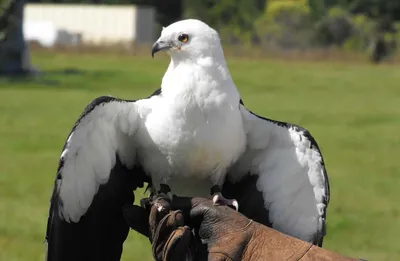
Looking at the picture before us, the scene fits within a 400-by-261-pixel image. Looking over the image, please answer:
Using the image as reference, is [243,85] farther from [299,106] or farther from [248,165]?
[248,165]

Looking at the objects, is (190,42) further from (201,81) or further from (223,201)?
(223,201)

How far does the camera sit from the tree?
27.2m

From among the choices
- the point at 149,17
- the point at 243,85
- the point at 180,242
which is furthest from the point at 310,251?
the point at 149,17

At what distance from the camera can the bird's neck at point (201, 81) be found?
454cm

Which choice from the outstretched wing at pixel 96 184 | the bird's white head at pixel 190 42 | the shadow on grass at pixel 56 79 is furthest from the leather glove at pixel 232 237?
the shadow on grass at pixel 56 79

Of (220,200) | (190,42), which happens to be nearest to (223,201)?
(220,200)

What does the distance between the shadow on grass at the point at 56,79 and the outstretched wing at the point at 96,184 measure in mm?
21882

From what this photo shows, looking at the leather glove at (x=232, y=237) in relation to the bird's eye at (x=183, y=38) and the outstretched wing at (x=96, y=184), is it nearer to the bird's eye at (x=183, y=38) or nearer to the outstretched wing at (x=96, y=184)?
the outstretched wing at (x=96, y=184)

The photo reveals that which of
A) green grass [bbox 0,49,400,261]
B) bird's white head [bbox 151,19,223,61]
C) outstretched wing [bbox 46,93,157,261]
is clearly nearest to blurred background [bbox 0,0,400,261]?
green grass [bbox 0,49,400,261]

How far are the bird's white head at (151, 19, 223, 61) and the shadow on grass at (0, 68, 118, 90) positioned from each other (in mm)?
22007

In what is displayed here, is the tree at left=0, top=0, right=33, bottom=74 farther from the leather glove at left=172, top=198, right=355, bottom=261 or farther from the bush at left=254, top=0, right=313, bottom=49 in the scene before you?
the leather glove at left=172, top=198, right=355, bottom=261

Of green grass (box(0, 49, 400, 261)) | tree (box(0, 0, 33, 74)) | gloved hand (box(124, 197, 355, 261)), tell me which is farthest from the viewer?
tree (box(0, 0, 33, 74))

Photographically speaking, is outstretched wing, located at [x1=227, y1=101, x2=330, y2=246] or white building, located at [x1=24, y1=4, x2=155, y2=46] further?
white building, located at [x1=24, y1=4, x2=155, y2=46]

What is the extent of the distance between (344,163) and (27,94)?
1259cm
